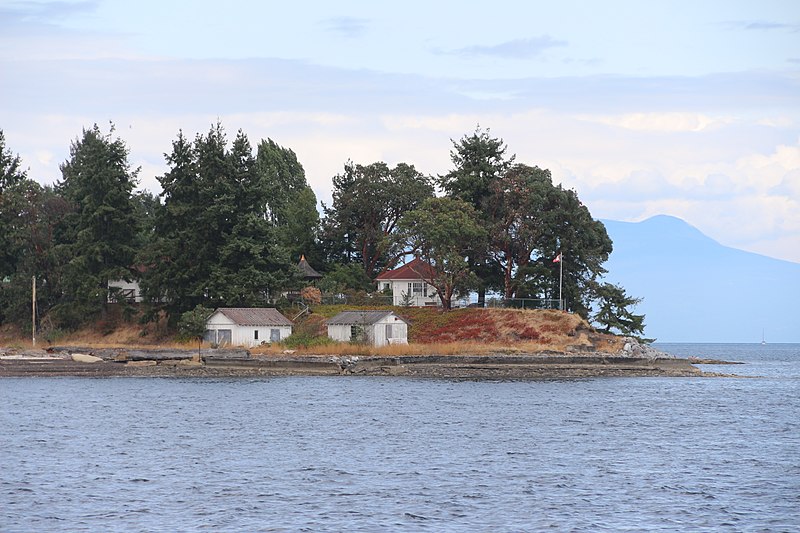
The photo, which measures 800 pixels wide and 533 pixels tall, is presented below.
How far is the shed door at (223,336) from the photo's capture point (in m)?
90.4

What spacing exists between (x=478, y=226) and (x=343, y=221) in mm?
22094

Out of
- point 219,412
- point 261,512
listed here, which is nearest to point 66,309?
point 219,412

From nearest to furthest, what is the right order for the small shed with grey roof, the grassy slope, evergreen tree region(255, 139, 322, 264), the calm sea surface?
the calm sea surface
the grassy slope
the small shed with grey roof
evergreen tree region(255, 139, 322, 264)

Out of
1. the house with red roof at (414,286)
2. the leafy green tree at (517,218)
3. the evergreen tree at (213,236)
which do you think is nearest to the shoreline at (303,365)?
the evergreen tree at (213,236)

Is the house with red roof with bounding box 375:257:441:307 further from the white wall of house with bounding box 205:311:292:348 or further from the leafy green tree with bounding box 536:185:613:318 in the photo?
the white wall of house with bounding box 205:311:292:348

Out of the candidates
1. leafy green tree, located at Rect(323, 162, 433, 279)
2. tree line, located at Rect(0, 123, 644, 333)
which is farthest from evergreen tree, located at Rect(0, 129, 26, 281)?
leafy green tree, located at Rect(323, 162, 433, 279)

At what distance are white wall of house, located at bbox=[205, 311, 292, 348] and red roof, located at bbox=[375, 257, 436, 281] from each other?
63.3 feet

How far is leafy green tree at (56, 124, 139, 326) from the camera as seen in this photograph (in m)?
101

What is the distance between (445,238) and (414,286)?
10693 mm

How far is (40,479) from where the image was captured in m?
36.0

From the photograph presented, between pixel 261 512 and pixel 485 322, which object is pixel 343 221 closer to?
pixel 485 322

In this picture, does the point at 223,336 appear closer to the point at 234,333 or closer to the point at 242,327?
the point at 234,333

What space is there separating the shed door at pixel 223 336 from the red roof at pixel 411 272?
22147 mm

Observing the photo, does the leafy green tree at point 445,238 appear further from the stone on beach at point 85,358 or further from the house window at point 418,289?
the stone on beach at point 85,358
